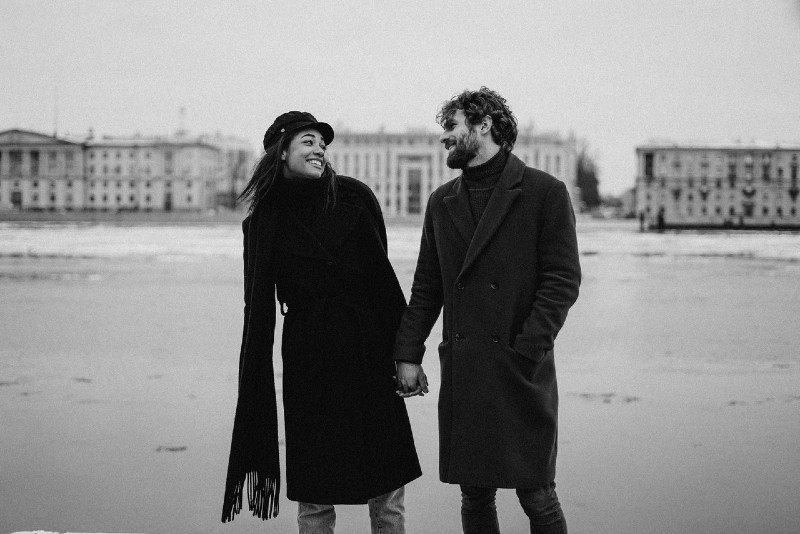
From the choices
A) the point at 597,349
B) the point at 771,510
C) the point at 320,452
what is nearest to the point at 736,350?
the point at 597,349

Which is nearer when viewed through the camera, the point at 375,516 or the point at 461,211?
the point at 461,211

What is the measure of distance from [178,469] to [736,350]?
5.69 m

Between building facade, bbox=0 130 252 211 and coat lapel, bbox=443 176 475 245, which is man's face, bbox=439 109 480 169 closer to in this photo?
coat lapel, bbox=443 176 475 245

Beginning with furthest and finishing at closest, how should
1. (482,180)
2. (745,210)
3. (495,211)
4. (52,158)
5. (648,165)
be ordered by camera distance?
(52,158), (648,165), (745,210), (482,180), (495,211)

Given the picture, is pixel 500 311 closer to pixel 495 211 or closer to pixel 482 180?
pixel 495 211

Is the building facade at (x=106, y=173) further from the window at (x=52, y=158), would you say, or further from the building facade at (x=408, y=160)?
the building facade at (x=408, y=160)

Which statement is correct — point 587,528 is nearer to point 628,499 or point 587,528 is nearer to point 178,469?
point 628,499

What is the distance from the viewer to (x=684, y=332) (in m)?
9.54

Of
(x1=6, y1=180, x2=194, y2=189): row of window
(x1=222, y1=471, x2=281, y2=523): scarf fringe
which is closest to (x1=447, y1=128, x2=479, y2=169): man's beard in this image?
(x1=222, y1=471, x2=281, y2=523): scarf fringe

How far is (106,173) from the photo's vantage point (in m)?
123

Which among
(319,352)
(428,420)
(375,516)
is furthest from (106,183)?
(375,516)

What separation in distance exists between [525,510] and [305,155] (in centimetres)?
139

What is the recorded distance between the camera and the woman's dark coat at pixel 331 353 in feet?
9.94

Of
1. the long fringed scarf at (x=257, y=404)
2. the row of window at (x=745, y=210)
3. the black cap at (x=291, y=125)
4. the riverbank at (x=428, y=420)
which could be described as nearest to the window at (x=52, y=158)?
the row of window at (x=745, y=210)
